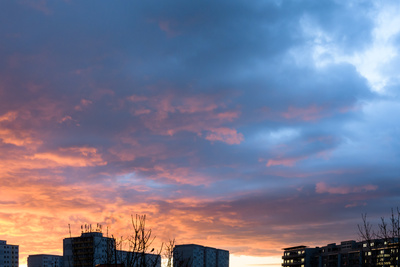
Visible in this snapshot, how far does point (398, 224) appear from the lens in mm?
36406

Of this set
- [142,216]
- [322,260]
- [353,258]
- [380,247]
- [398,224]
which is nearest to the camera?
[142,216]

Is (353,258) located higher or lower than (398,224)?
lower

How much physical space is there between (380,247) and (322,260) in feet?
128

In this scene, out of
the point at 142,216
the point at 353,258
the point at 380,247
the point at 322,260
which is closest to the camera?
the point at 142,216

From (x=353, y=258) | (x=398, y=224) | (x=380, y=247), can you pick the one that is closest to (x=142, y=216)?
(x=398, y=224)

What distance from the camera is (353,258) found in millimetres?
178125

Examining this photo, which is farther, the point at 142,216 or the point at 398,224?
the point at 398,224

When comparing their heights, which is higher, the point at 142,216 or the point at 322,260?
the point at 142,216

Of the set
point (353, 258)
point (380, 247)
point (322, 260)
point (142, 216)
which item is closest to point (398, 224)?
point (142, 216)

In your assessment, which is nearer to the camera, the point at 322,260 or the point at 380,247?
the point at 380,247

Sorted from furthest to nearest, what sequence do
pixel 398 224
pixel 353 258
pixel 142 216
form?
pixel 353 258
pixel 398 224
pixel 142 216

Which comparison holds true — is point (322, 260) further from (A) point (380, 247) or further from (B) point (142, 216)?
(B) point (142, 216)

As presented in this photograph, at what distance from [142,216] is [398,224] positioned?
67.2 ft

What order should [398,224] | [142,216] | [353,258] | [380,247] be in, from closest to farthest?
[142,216] → [398,224] → [380,247] → [353,258]
